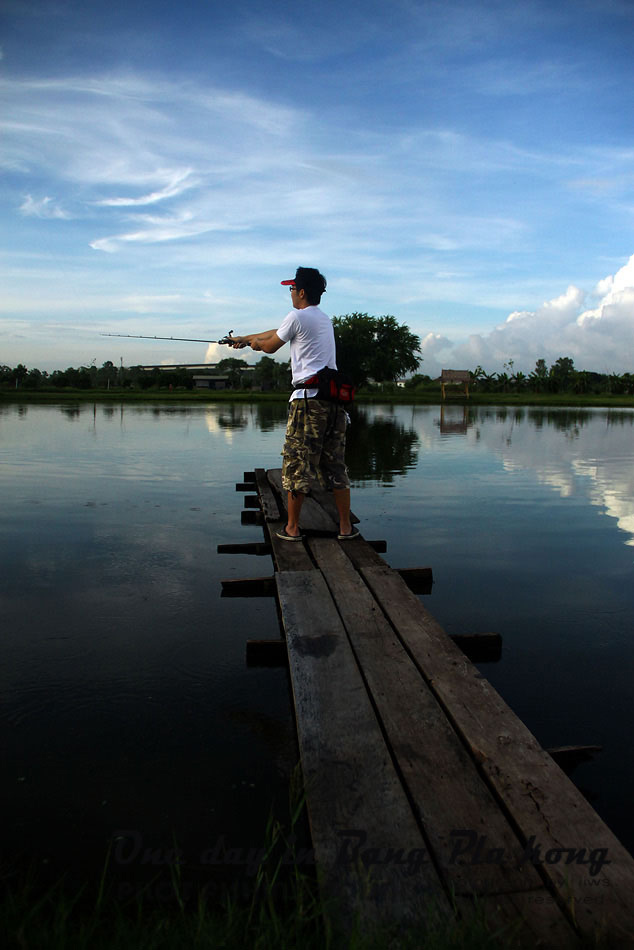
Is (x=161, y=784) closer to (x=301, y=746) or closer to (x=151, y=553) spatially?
(x=301, y=746)

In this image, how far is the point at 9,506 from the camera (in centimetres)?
755

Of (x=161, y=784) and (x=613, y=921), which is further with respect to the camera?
(x=161, y=784)

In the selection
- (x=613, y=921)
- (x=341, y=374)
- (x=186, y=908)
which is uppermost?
(x=341, y=374)

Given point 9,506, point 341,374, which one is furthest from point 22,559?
point 341,374

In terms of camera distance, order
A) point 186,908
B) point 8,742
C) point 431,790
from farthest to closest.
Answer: point 8,742
point 431,790
point 186,908

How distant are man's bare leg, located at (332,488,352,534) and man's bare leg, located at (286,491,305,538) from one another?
1.01ft

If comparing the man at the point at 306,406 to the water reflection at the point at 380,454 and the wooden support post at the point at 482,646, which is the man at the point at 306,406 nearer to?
the wooden support post at the point at 482,646

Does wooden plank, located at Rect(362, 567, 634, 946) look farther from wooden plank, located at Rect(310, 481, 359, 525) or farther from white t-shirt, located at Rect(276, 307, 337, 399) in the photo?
wooden plank, located at Rect(310, 481, 359, 525)

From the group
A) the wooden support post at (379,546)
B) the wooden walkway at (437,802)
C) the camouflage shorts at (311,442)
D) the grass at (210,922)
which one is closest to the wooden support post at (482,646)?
the wooden walkway at (437,802)

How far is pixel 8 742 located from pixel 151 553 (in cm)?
304

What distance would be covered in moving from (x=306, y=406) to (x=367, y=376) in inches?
2879

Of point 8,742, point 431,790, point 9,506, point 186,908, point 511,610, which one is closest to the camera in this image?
point 186,908

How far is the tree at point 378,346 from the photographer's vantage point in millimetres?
74688

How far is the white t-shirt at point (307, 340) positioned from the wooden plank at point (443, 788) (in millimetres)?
2604
